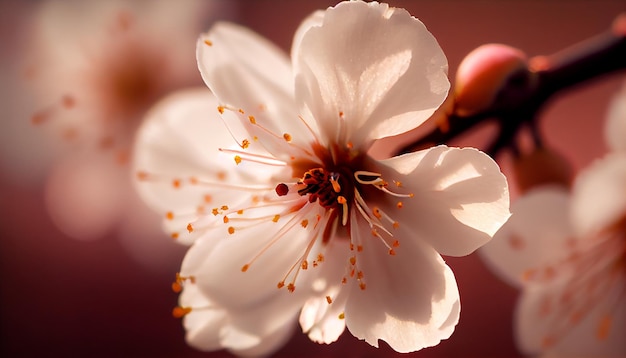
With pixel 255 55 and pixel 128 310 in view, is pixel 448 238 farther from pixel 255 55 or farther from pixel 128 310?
pixel 128 310

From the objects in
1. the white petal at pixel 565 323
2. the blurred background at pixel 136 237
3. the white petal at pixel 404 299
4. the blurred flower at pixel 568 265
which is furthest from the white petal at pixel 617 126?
the blurred background at pixel 136 237

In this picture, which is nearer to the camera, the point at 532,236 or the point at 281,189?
the point at 281,189

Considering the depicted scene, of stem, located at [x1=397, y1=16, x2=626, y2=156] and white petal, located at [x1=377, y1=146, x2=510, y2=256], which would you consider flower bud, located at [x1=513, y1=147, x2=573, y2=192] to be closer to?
stem, located at [x1=397, y1=16, x2=626, y2=156]

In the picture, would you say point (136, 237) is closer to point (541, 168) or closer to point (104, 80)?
point (104, 80)

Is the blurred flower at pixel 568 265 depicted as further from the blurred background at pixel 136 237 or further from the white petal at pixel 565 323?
the blurred background at pixel 136 237

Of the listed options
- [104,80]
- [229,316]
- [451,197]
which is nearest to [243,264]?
[229,316]

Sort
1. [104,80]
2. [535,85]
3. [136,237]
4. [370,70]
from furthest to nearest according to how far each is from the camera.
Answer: [136,237] < [104,80] < [535,85] < [370,70]

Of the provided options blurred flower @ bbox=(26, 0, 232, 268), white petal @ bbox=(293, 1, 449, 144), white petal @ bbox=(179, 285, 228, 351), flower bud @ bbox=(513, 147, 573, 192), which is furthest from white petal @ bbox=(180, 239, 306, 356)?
blurred flower @ bbox=(26, 0, 232, 268)
